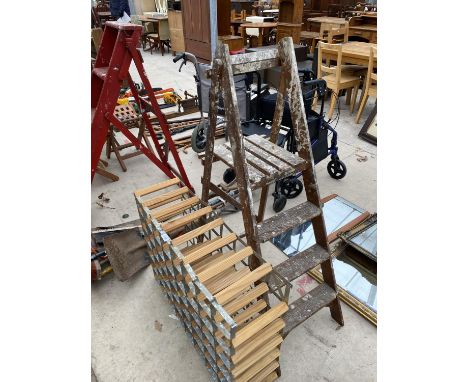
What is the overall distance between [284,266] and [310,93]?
2088 mm

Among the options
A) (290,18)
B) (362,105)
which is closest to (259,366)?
(362,105)

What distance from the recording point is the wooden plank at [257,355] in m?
→ 1.65

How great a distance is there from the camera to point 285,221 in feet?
6.59

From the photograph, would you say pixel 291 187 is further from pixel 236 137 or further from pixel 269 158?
pixel 236 137

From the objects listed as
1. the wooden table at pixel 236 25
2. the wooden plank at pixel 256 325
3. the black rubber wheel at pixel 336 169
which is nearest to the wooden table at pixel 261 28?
the wooden table at pixel 236 25

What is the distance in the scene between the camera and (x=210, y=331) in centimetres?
170

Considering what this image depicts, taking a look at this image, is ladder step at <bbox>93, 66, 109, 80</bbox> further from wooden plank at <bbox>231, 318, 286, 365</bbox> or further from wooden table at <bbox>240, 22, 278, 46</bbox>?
wooden table at <bbox>240, 22, 278, 46</bbox>

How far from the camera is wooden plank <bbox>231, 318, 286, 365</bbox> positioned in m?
1.60

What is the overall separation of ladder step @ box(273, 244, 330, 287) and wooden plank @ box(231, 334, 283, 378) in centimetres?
37

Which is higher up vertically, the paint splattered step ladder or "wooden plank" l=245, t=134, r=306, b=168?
Result: "wooden plank" l=245, t=134, r=306, b=168

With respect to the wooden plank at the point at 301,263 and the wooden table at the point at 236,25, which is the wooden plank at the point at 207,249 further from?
the wooden table at the point at 236,25

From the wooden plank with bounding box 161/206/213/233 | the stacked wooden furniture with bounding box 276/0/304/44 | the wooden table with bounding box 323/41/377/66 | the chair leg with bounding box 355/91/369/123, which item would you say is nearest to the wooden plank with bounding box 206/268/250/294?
the wooden plank with bounding box 161/206/213/233

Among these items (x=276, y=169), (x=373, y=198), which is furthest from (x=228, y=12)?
(x=276, y=169)

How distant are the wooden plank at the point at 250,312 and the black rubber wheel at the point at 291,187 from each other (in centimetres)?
197
